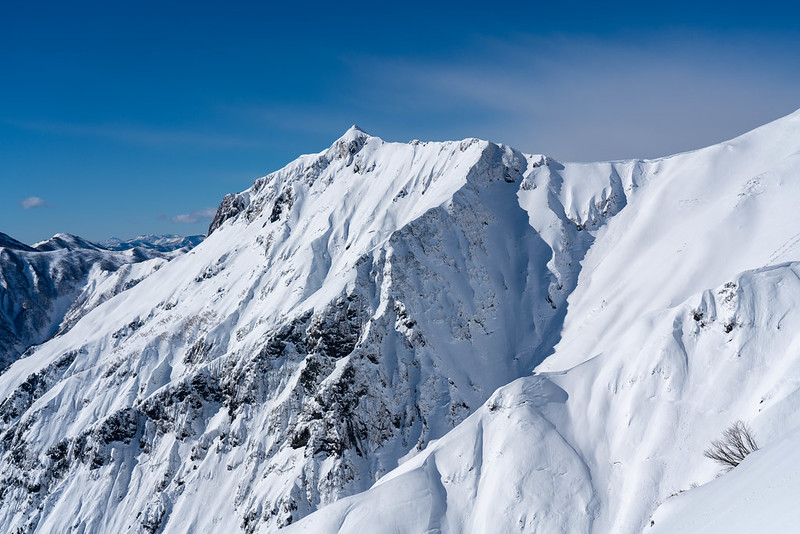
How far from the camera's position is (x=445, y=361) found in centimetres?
7025

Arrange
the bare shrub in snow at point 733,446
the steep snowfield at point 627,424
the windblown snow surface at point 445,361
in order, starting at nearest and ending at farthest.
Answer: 1. the bare shrub in snow at point 733,446
2. the steep snowfield at point 627,424
3. the windblown snow surface at point 445,361

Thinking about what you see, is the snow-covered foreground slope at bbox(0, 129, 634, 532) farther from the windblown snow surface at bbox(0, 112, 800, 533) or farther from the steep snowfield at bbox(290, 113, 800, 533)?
the steep snowfield at bbox(290, 113, 800, 533)

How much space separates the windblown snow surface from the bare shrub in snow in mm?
1302

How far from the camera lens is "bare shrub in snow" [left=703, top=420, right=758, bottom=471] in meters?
30.2

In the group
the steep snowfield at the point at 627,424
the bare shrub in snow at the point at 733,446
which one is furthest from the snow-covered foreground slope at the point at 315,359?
the bare shrub in snow at the point at 733,446

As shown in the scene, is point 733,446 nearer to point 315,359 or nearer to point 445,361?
point 445,361

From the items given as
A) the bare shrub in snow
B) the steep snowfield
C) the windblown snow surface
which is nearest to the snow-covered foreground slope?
the windblown snow surface

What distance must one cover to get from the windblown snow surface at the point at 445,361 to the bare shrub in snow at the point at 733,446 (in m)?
1.30

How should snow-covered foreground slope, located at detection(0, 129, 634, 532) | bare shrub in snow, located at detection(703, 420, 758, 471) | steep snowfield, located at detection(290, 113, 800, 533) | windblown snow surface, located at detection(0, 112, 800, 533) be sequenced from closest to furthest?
bare shrub in snow, located at detection(703, 420, 758, 471) → steep snowfield, located at detection(290, 113, 800, 533) → windblown snow surface, located at detection(0, 112, 800, 533) → snow-covered foreground slope, located at detection(0, 129, 634, 532)

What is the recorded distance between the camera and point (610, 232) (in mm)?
85750

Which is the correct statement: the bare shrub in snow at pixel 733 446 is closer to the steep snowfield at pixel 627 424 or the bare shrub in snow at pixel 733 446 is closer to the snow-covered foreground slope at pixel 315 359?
the steep snowfield at pixel 627 424

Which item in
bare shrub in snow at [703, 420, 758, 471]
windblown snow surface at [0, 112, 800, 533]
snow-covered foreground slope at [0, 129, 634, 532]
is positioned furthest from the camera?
snow-covered foreground slope at [0, 129, 634, 532]

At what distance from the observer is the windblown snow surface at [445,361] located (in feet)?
134

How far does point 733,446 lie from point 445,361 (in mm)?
40359
